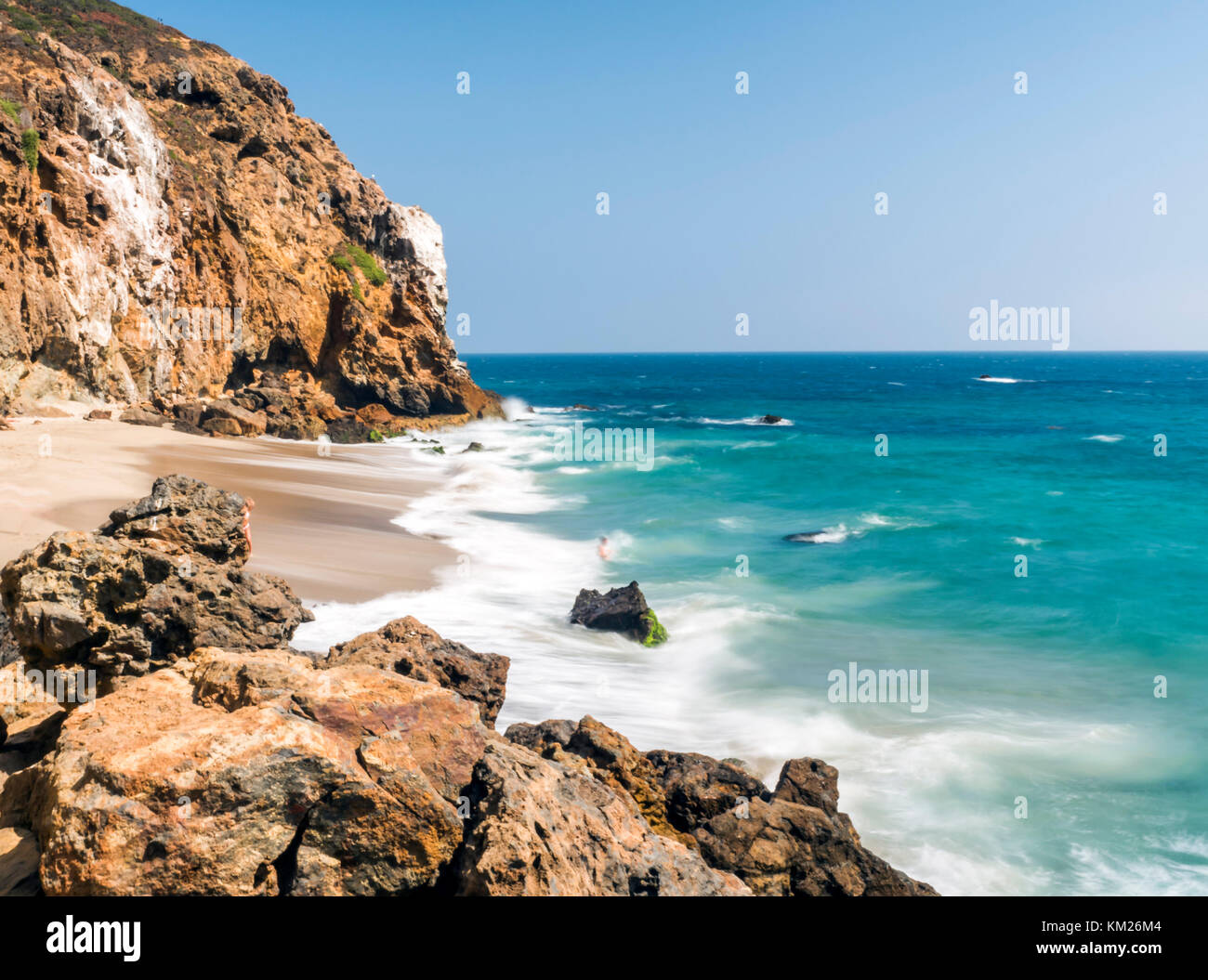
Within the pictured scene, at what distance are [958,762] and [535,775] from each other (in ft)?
26.5

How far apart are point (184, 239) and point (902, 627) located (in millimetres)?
30396

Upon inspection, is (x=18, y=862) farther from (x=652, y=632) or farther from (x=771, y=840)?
(x=652, y=632)

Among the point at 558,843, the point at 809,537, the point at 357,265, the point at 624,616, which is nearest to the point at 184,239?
the point at 357,265

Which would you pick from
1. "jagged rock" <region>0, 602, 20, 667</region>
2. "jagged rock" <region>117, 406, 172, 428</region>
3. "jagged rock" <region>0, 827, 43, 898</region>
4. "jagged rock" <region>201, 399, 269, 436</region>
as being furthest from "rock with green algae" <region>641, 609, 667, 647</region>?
"jagged rock" <region>201, 399, 269, 436</region>

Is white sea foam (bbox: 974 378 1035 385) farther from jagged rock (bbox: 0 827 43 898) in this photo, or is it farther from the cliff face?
jagged rock (bbox: 0 827 43 898)

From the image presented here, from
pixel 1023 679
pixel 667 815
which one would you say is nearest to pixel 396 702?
pixel 667 815

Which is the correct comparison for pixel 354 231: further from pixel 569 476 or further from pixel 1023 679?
pixel 1023 679

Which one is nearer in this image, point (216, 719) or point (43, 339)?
point (216, 719)

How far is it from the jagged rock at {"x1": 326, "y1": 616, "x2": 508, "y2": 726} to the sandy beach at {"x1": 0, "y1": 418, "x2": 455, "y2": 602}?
5088 mm

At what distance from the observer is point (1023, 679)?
14.1 meters

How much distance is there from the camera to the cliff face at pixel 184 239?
84.4 feet

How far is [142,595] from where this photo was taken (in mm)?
6938

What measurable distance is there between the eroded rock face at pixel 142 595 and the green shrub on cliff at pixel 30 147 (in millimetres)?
23259
